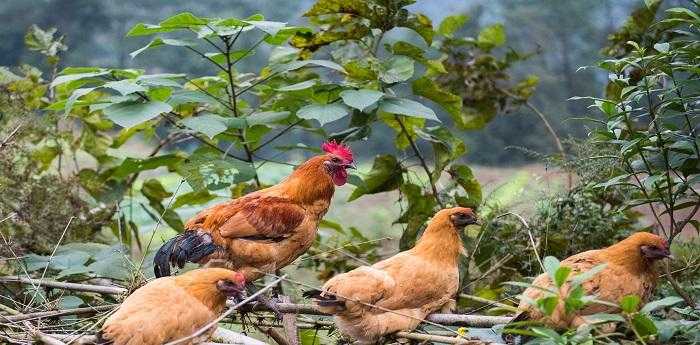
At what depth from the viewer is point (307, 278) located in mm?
5855

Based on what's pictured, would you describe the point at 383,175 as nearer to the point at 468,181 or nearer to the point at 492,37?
the point at 468,181

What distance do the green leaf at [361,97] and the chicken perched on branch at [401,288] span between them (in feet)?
2.15

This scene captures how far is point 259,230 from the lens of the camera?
3682 mm

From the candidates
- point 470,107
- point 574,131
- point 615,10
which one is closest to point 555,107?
point 574,131

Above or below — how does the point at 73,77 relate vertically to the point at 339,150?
above

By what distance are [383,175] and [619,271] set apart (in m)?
1.77

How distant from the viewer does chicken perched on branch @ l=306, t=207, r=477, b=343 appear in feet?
10.2

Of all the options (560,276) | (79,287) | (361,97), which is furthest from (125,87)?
(560,276)

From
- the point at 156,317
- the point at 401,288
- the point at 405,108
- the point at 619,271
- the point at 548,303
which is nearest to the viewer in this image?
the point at 548,303

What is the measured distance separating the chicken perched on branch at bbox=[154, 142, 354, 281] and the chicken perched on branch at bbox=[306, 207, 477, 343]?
53 cm

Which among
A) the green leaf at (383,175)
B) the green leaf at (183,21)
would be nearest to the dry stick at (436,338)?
the green leaf at (383,175)

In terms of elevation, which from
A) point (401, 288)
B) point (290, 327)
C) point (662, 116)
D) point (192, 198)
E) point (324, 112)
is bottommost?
point (192, 198)

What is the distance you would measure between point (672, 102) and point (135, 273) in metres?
2.03

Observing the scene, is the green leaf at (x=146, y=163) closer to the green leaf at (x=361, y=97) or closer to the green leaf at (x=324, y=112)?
the green leaf at (x=324, y=112)
